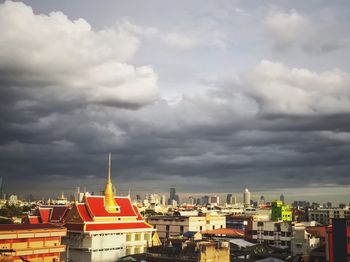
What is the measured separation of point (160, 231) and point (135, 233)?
36.6m

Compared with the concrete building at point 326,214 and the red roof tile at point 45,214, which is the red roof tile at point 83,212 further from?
the concrete building at point 326,214

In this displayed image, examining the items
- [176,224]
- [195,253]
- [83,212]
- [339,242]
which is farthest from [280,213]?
[195,253]

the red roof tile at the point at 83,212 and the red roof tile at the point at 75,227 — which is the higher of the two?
the red roof tile at the point at 83,212

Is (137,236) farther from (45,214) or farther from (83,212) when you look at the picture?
(45,214)

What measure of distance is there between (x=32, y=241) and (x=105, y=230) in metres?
18.0

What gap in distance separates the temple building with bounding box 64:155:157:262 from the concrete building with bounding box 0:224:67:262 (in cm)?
1040

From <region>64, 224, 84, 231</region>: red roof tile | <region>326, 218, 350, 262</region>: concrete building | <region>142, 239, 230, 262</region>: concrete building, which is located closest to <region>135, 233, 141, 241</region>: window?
<region>64, 224, 84, 231</region>: red roof tile

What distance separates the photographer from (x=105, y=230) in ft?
242

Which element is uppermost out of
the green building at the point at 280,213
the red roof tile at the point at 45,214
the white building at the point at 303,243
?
the red roof tile at the point at 45,214

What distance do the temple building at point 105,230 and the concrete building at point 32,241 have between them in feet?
34.1

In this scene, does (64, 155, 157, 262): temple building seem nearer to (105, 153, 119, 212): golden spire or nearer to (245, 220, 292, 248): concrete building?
(105, 153, 119, 212): golden spire

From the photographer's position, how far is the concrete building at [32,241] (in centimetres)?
5441

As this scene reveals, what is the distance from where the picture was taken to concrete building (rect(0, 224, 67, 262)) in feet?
178

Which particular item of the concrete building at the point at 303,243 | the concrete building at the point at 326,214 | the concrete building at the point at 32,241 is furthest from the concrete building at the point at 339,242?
the concrete building at the point at 326,214
